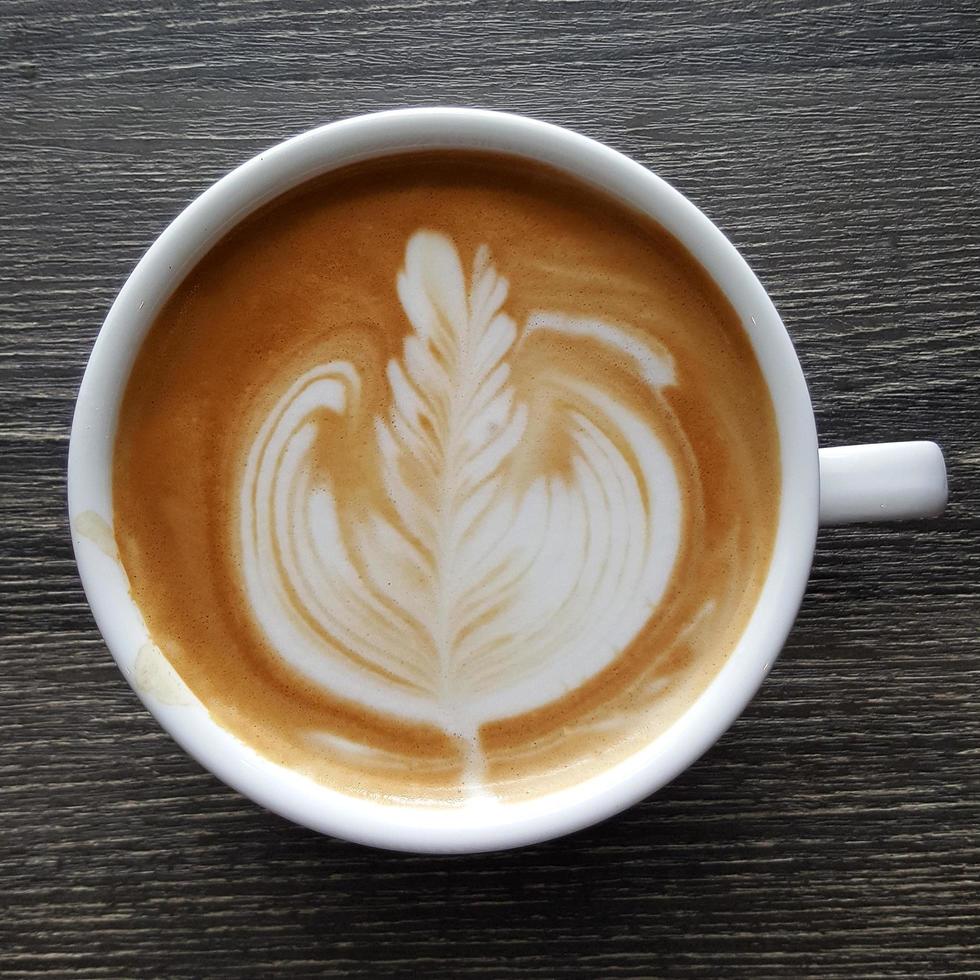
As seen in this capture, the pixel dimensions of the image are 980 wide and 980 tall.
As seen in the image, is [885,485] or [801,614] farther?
[801,614]

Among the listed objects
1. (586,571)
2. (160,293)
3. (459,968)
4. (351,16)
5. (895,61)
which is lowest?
(459,968)

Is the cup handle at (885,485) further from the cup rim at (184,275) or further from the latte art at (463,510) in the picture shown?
the latte art at (463,510)

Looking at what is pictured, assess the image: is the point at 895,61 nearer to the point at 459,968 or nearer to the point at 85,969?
the point at 459,968

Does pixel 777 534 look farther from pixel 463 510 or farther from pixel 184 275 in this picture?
pixel 184 275

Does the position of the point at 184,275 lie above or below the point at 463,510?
above

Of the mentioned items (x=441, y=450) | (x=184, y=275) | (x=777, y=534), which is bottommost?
(x=777, y=534)

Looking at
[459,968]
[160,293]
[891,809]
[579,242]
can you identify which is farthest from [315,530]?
[891,809]

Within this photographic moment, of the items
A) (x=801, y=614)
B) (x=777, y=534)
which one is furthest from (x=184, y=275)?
(x=801, y=614)
